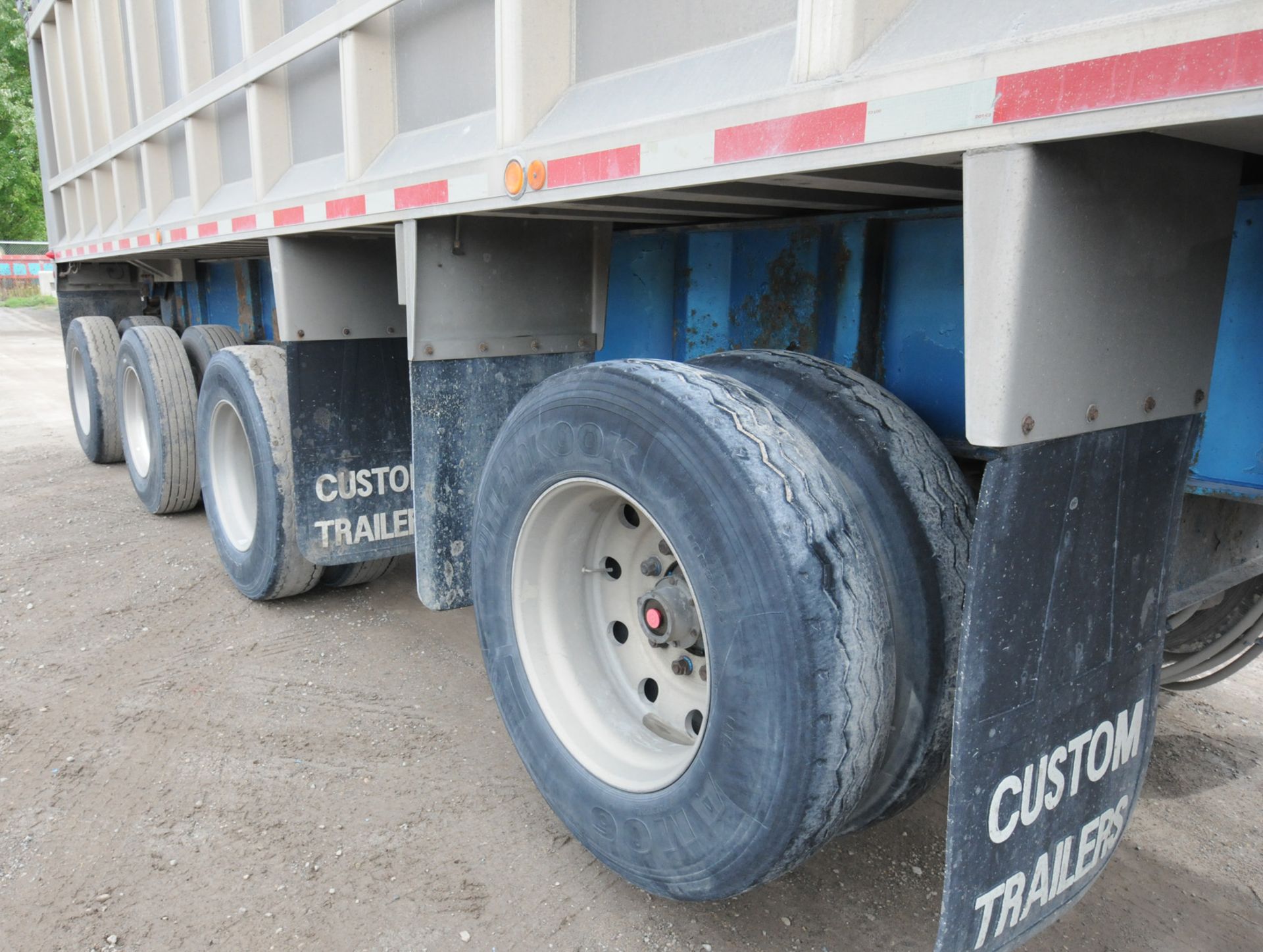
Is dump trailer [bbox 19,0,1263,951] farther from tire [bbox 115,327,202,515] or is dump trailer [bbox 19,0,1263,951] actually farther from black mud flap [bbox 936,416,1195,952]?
tire [bbox 115,327,202,515]

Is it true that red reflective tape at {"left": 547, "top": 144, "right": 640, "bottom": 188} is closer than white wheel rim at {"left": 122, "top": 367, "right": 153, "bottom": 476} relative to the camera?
Yes

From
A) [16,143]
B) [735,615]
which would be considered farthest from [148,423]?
[16,143]

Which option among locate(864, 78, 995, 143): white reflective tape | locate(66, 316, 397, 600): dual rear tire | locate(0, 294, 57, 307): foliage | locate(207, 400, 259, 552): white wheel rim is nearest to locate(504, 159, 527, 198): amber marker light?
locate(864, 78, 995, 143): white reflective tape

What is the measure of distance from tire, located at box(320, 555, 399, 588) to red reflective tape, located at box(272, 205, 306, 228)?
1.41m

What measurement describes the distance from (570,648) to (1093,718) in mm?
1132

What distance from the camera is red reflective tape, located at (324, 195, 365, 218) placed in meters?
2.67

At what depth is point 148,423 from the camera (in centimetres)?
523

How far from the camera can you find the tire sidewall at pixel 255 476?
11.8 ft

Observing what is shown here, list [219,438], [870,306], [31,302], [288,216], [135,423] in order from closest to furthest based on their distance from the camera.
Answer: [870,306], [288,216], [219,438], [135,423], [31,302]

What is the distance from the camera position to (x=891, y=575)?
163 cm

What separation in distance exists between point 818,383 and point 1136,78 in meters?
0.89

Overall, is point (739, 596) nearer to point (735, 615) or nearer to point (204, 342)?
point (735, 615)

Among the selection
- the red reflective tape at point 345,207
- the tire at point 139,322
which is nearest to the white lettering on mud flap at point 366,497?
the red reflective tape at point 345,207

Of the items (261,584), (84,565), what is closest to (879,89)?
(261,584)
